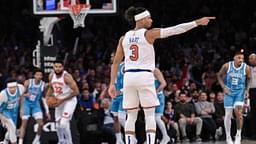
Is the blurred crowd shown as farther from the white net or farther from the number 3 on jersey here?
the number 3 on jersey

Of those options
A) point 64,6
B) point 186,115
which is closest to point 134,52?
point 64,6

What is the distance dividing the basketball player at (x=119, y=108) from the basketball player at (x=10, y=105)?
1852mm

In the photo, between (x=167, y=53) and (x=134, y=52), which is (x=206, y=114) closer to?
(x=167, y=53)

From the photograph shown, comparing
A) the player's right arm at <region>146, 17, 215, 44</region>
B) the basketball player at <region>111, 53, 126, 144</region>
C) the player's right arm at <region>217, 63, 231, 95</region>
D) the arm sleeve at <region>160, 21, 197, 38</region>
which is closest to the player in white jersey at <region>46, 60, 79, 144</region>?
the basketball player at <region>111, 53, 126, 144</region>

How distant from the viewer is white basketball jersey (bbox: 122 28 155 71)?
10.2 meters

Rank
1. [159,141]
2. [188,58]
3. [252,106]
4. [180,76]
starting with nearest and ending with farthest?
[159,141] → [252,106] → [180,76] → [188,58]

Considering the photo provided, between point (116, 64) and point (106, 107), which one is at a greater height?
point (116, 64)

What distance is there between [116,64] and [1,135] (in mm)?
6100

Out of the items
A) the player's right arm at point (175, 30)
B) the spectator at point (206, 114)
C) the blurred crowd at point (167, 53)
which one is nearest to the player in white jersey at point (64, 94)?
the blurred crowd at point (167, 53)

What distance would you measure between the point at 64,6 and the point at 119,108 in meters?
2.82

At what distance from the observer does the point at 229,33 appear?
2455 cm

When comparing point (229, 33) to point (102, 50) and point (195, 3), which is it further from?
point (102, 50)

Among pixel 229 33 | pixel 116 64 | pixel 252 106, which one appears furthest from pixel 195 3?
pixel 116 64

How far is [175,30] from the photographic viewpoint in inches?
390
